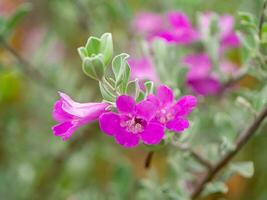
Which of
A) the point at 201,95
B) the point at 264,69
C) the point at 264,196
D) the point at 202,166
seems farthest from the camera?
the point at 264,196

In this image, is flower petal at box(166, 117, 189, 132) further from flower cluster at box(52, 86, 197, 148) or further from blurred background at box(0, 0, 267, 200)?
blurred background at box(0, 0, 267, 200)

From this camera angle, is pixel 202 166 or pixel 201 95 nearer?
pixel 202 166

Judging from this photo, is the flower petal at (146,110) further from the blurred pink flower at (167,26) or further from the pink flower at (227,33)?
the pink flower at (227,33)

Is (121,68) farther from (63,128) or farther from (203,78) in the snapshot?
(203,78)

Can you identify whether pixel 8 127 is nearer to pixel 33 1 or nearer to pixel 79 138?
pixel 79 138

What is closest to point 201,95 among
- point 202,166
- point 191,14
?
point 202,166

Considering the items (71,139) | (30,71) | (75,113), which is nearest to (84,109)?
(75,113)
